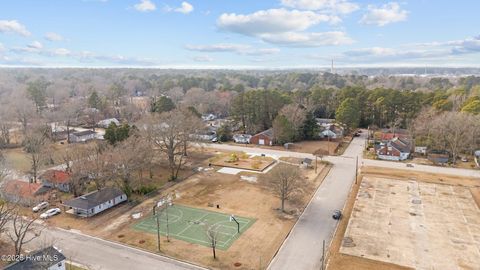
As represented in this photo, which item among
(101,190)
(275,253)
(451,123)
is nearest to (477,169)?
(451,123)

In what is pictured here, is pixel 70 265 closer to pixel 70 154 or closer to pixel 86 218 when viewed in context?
pixel 86 218

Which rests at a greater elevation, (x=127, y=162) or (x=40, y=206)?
(x=127, y=162)

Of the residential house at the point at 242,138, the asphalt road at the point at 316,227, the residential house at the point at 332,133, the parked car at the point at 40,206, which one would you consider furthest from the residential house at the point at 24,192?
the residential house at the point at 332,133

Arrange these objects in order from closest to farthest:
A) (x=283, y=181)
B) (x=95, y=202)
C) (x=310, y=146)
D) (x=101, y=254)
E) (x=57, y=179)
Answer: (x=101, y=254), (x=95, y=202), (x=283, y=181), (x=57, y=179), (x=310, y=146)

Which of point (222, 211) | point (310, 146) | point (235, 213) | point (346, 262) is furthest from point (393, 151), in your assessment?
point (346, 262)

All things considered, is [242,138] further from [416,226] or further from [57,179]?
[416,226]

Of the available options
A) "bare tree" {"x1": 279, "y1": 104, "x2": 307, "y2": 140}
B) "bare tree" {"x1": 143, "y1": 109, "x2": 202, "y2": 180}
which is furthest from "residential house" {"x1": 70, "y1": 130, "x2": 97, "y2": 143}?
"bare tree" {"x1": 279, "y1": 104, "x2": 307, "y2": 140}
